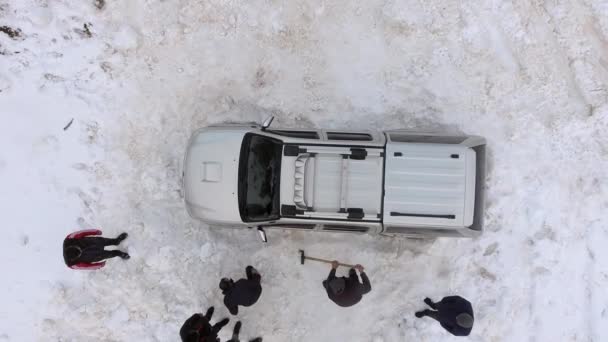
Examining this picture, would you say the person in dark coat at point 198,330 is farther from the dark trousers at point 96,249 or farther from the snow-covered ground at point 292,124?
the dark trousers at point 96,249

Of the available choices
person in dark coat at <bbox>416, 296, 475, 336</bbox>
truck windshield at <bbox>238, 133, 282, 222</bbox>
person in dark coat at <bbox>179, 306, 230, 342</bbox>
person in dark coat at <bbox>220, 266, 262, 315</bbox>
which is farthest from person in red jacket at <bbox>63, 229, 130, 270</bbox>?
person in dark coat at <bbox>416, 296, 475, 336</bbox>

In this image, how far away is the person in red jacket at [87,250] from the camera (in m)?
7.08

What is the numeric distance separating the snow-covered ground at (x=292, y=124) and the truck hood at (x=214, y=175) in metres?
1.15

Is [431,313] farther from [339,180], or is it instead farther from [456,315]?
[339,180]

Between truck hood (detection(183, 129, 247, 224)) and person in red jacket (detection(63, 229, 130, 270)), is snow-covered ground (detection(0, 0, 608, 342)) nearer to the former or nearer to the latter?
person in red jacket (detection(63, 229, 130, 270))

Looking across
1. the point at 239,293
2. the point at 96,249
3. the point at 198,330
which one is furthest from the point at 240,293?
the point at 96,249

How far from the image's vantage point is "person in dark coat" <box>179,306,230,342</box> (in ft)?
22.1

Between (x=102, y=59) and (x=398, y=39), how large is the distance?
5.32 meters

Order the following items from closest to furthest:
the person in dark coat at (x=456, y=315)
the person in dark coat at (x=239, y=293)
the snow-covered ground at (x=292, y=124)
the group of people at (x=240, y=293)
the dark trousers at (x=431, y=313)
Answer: the person in dark coat at (x=456, y=315), the group of people at (x=240, y=293), the person in dark coat at (x=239, y=293), the dark trousers at (x=431, y=313), the snow-covered ground at (x=292, y=124)

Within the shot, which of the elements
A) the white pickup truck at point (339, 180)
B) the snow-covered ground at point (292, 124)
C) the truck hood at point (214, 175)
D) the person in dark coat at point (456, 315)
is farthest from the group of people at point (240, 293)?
the truck hood at point (214, 175)

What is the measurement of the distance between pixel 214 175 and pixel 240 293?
6.30 feet

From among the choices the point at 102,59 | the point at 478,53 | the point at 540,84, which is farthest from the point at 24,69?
the point at 540,84

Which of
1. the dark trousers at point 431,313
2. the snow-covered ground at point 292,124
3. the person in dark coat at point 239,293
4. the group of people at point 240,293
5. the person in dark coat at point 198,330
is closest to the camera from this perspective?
the group of people at point 240,293

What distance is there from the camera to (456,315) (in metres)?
6.61
